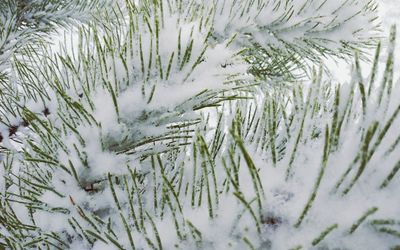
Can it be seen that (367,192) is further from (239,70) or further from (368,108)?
(239,70)

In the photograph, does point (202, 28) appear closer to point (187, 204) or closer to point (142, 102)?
point (142, 102)

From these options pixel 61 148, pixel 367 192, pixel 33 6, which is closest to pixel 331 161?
pixel 367 192

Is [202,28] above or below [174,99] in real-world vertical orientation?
above

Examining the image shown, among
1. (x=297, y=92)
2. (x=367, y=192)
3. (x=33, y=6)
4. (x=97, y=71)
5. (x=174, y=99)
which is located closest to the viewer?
(x=367, y=192)

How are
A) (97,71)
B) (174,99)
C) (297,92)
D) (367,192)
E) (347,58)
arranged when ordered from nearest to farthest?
1. (367,192)
2. (297,92)
3. (174,99)
4. (97,71)
5. (347,58)

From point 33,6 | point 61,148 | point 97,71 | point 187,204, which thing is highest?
point 33,6

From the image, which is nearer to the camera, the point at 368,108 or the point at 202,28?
the point at 368,108

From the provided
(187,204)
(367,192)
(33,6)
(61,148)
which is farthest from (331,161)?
(33,6)
